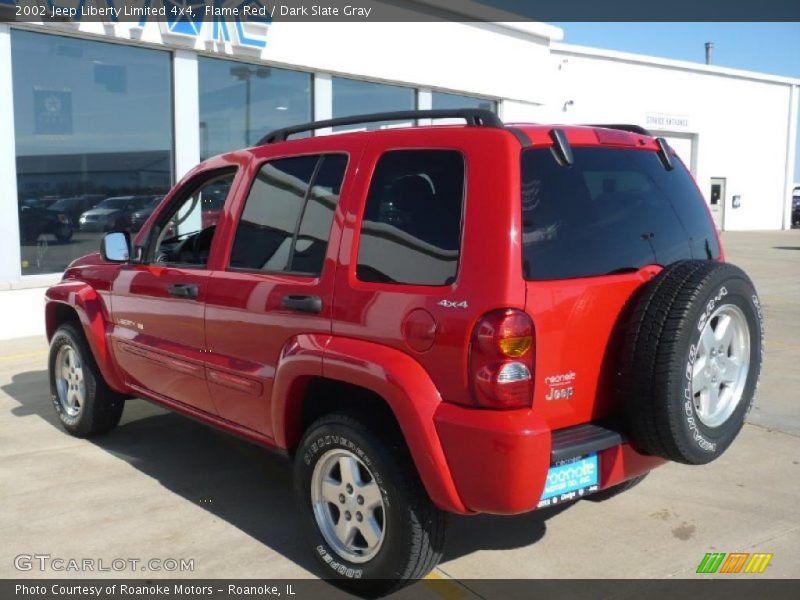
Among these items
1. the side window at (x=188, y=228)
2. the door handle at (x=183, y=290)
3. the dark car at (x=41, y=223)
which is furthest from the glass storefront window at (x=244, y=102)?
the door handle at (x=183, y=290)

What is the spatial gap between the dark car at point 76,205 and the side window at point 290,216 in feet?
23.1

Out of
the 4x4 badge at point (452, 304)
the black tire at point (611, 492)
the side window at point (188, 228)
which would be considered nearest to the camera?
the 4x4 badge at point (452, 304)

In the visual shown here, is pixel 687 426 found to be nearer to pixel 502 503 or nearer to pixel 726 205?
pixel 502 503

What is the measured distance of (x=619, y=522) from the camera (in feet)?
13.2

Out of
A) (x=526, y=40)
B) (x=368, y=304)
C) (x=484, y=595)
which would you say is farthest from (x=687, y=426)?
(x=526, y=40)

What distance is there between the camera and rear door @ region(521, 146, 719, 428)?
294cm

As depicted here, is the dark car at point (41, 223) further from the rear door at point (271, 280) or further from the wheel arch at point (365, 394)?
the wheel arch at point (365, 394)

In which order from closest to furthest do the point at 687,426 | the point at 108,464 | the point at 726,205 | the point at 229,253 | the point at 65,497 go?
the point at 687,426
the point at 229,253
the point at 65,497
the point at 108,464
the point at 726,205

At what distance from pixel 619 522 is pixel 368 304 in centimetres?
185

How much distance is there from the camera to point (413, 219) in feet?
10.3

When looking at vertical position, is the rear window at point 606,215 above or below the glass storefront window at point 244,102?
below

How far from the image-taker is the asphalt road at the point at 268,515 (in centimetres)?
361

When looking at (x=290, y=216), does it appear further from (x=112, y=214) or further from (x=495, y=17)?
(x=495, y=17)

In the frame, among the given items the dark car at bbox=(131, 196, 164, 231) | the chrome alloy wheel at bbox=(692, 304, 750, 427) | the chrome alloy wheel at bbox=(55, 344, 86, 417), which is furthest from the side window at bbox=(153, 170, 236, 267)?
the dark car at bbox=(131, 196, 164, 231)
